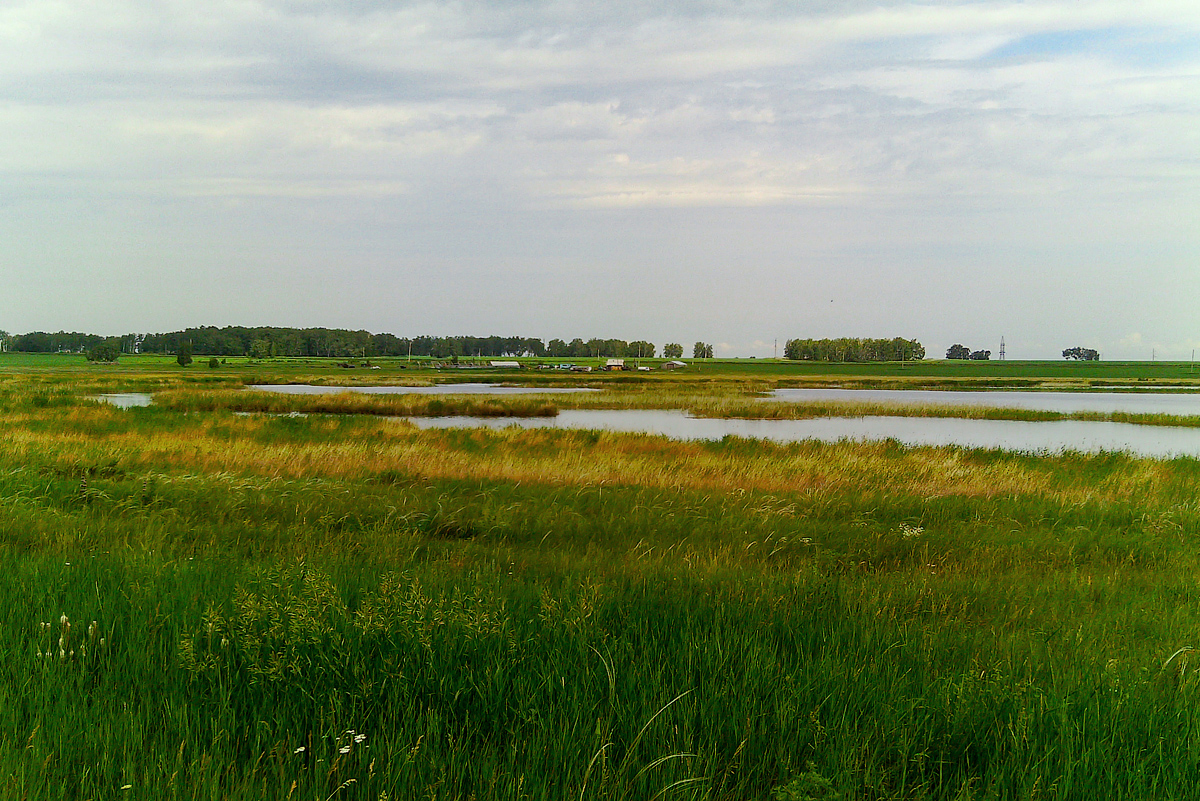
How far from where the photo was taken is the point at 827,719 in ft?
11.6

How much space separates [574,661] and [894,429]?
132ft

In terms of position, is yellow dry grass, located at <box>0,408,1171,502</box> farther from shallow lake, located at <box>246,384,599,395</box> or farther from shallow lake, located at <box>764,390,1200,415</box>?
shallow lake, located at <box>764,390,1200,415</box>

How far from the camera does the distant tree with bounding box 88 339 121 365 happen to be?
15295 centimetres

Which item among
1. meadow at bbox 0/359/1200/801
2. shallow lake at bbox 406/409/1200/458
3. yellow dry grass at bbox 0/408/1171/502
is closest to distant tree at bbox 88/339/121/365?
shallow lake at bbox 406/409/1200/458

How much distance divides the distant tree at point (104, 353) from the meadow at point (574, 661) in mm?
180160

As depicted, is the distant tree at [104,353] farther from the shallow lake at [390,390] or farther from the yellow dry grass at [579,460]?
the yellow dry grass at [579,460]

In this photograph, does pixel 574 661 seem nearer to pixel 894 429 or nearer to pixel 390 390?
pixel 894 429

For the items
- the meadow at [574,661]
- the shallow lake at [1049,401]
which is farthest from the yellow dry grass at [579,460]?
the shallow lake at [1049,401]

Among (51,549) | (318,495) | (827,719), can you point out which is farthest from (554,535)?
(827,719)

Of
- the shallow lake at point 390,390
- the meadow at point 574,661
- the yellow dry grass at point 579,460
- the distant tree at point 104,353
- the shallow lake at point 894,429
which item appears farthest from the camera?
the distant tree at point 104,353

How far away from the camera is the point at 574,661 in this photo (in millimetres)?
3990

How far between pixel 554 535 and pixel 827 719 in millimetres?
6529

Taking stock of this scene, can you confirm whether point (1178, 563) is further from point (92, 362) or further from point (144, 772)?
point (92, 362)

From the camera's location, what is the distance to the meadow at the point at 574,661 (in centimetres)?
304
